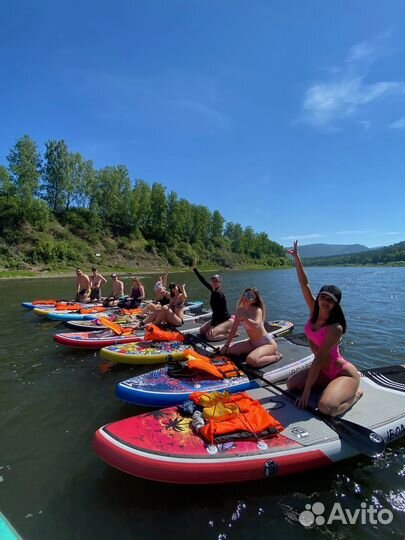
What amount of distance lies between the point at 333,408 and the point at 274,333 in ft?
20.8

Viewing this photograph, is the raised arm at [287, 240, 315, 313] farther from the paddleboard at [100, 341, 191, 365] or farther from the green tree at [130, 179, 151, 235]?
the green tree at [130, 179, 151, 235]

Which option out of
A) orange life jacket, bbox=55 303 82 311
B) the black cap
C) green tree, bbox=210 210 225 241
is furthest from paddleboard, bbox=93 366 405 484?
green tree, bbox=210 210 225 241

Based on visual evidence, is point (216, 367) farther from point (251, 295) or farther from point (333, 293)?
point (333, 293)

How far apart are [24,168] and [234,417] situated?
2185 inches

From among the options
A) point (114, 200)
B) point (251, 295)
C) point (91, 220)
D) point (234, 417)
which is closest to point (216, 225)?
point (114, 200)

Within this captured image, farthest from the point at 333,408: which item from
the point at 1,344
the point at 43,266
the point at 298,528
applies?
the point at 43,266

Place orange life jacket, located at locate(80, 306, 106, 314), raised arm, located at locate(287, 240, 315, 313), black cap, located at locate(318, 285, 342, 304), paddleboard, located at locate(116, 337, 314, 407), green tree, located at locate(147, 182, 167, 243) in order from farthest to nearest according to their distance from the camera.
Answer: green tree, located at locate(147, 182, 167, 243), orange life jacket, located at locate(80, 306, 106, 314), paddleboard, located at locate(116, 337, 314, 407), raised arm, located at locate(287, 240, 315, 313), black cap, located at locate(318, 285, 342, 304)

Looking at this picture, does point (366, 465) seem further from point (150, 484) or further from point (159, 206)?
point (159, 206)

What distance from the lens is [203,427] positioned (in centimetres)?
437

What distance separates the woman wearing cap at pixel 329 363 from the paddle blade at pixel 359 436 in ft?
0.63

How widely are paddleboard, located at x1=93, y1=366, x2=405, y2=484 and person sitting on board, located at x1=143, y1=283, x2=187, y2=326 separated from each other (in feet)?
18.7

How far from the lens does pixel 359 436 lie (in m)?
4.35

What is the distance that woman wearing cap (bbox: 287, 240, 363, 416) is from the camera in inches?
192

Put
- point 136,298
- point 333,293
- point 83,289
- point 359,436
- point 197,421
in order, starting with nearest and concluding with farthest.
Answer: point 359,436 < point 197,421 < point 333,293 < point 136,298 < point 83,289
